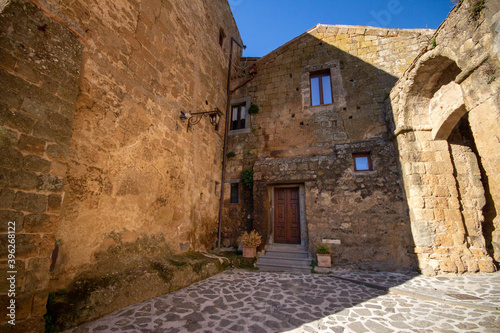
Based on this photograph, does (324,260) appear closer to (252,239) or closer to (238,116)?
(252,239)

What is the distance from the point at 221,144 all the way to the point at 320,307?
586 centimetres

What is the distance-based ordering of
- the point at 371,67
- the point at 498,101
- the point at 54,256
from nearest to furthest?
the point at 54,256 → the point at 498,101 → the point at 371,67

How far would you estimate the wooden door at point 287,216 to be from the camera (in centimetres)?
684

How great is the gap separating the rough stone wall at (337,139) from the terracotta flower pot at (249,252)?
1.87 feet

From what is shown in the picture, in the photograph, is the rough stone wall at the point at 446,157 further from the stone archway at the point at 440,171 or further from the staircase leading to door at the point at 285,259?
the staircase leading to door at the point at 285,259

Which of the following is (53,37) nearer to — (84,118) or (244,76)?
(84,118)

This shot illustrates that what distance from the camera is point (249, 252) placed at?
6.27 metres

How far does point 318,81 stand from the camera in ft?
26.3

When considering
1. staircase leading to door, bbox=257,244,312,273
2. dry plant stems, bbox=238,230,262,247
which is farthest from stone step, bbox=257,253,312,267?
dry plant stems, bbox=238,230,262,247

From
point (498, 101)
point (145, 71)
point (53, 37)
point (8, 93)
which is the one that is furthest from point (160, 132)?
point (498, 101)

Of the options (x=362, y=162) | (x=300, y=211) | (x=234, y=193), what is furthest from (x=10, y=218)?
(x=362, y=162)

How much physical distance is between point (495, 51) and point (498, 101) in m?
0.80

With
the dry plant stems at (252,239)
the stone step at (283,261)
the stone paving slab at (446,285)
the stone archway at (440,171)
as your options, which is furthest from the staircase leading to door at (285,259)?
the stone archway at (440,171)

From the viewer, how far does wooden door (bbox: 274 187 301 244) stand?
684cm
